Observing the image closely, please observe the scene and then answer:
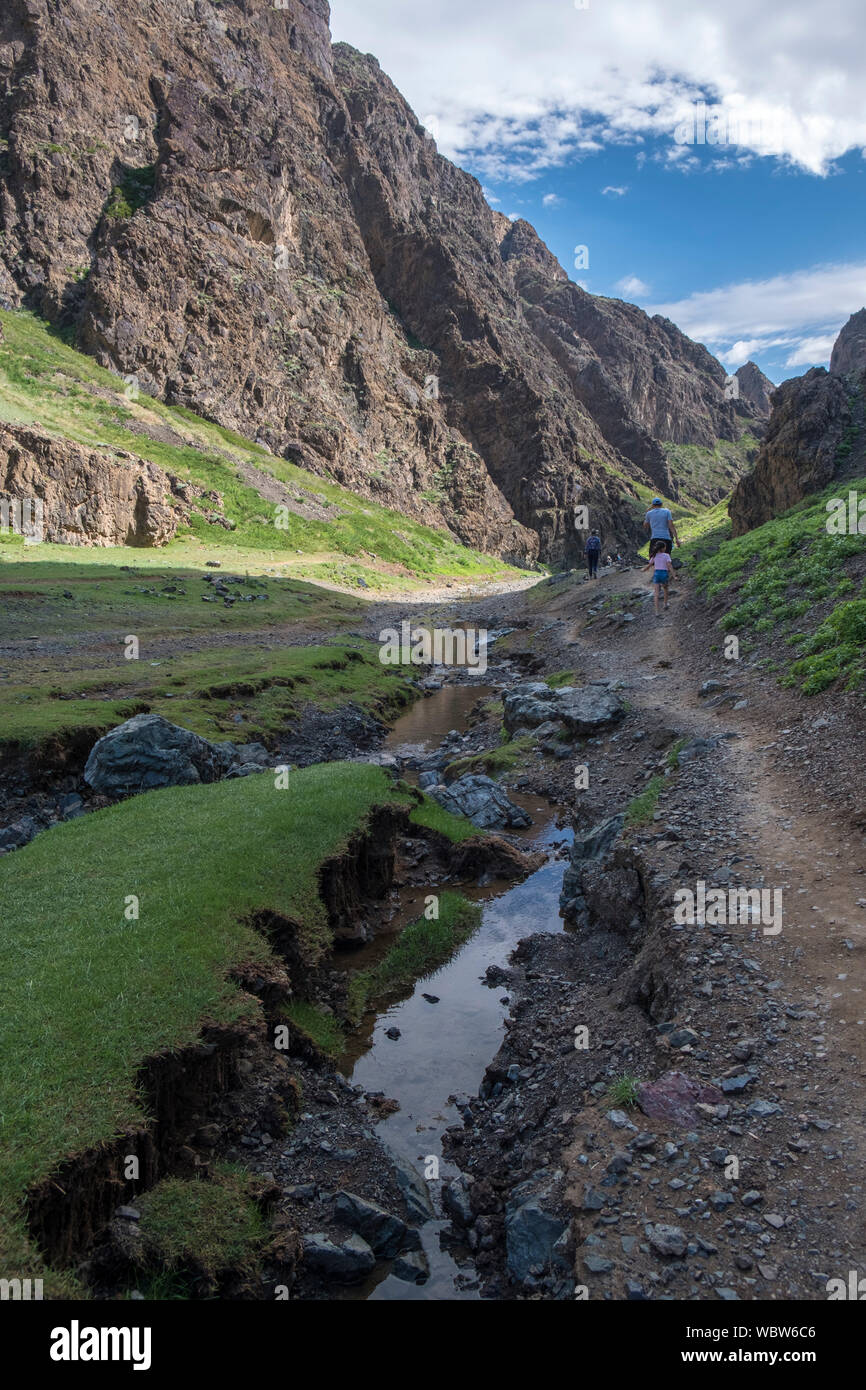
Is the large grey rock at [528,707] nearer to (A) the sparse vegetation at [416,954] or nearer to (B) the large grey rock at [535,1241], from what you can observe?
(A) the sparse vegetation at [416,954]

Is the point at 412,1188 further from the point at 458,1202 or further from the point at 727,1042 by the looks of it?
the point at 727,1042

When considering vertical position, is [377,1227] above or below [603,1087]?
below

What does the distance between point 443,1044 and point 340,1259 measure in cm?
424

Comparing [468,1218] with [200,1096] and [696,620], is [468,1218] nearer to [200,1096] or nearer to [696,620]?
[200,1096]

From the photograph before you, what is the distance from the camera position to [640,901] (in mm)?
12273

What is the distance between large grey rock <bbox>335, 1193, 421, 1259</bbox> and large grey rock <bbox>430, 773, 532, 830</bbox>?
11682mm

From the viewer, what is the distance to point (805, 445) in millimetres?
37500

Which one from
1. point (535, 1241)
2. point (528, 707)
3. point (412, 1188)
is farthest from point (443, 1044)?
point (528, 707)

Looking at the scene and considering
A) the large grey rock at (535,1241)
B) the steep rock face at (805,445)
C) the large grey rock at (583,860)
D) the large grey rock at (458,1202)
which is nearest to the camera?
the large grey rock at (535,1241)

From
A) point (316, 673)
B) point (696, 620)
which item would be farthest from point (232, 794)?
point (696, 620)

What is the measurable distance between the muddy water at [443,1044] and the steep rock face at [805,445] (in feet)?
93.1

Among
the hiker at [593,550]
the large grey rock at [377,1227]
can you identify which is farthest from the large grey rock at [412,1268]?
the hiker at [593,550]

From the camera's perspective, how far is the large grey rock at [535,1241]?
6.64 m
